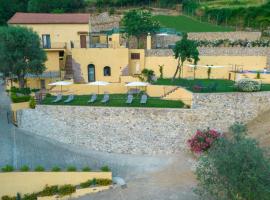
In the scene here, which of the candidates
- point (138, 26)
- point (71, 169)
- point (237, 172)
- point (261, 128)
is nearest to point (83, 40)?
point (138, 26)

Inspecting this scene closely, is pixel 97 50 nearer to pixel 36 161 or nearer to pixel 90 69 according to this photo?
pixel 90 69

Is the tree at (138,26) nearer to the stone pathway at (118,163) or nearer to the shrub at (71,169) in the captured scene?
the stone pathway at (118,163)

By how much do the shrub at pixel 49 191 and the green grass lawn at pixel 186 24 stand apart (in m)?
31.1

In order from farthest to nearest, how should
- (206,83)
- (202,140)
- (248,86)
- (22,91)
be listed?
(206,83) → (22,91) → (248,86) → (202,140)

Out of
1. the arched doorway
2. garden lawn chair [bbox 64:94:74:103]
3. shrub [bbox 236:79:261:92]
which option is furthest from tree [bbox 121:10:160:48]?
shrub [bbox 236:79:261:92]

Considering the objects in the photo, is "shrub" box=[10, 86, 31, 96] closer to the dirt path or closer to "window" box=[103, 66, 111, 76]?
"window" box=[103, 66, 111, 76]

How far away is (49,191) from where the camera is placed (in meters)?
19.5

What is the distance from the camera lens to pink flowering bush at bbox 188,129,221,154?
2302 cm

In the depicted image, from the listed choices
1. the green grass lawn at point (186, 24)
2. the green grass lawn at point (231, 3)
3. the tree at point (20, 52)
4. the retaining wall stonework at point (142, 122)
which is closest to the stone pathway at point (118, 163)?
the retaining wall stonework at point (142, 122)

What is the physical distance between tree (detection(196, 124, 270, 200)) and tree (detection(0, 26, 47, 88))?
19200 mm

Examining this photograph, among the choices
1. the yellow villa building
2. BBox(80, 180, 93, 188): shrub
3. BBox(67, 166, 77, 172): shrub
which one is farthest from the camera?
the yellow villa building

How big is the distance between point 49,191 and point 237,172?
430 inches

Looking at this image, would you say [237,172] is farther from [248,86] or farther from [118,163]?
[248,86]

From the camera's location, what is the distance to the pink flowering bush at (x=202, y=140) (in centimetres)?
2302
